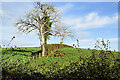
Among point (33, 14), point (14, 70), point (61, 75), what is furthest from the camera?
point (33, 14)

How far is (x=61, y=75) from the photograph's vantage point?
17.3ft

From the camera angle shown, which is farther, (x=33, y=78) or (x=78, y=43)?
(x=78, y=43)

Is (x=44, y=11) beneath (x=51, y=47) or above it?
above

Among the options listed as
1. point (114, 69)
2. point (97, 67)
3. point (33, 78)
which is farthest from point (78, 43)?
point (33, 78)

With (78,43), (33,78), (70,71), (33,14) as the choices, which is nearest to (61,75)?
(70,71)

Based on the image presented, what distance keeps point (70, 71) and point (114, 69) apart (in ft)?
5.85

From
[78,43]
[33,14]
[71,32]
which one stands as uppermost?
[33,14]

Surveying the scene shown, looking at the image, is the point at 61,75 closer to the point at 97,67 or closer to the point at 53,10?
the point at 97,67

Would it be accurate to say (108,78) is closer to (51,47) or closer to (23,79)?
(23,79)

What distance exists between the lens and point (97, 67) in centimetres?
535

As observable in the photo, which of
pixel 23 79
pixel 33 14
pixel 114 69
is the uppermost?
pixel 33 14

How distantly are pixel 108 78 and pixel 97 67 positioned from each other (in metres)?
0.61

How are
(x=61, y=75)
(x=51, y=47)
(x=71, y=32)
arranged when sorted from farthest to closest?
(x=71, y=32) → (x=51, y=47) → (x=61, y=75)

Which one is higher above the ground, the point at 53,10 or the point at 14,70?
the point at 53,10
